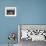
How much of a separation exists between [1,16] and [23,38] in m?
0.85

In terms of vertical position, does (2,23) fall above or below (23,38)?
above

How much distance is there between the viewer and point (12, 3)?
131 inches

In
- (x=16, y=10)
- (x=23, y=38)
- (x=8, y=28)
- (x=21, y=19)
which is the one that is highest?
(x=16, y=10)

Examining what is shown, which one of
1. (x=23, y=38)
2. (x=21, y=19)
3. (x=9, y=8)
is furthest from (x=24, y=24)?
(x=9, y=8)

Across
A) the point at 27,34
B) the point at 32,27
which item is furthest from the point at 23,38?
the point at 32,27

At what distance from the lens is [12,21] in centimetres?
332

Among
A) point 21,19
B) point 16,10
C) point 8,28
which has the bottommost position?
point 8,28

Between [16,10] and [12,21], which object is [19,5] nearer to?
[16,10]

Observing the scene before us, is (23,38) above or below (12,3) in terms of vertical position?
below

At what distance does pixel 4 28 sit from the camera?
3318 millimetres

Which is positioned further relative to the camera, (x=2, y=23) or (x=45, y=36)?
(x=2, y=23)

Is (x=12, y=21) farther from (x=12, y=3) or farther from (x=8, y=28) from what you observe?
(x=12, y=3)

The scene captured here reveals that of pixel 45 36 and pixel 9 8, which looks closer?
pixel 45 36

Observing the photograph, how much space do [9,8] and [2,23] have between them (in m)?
0.45
